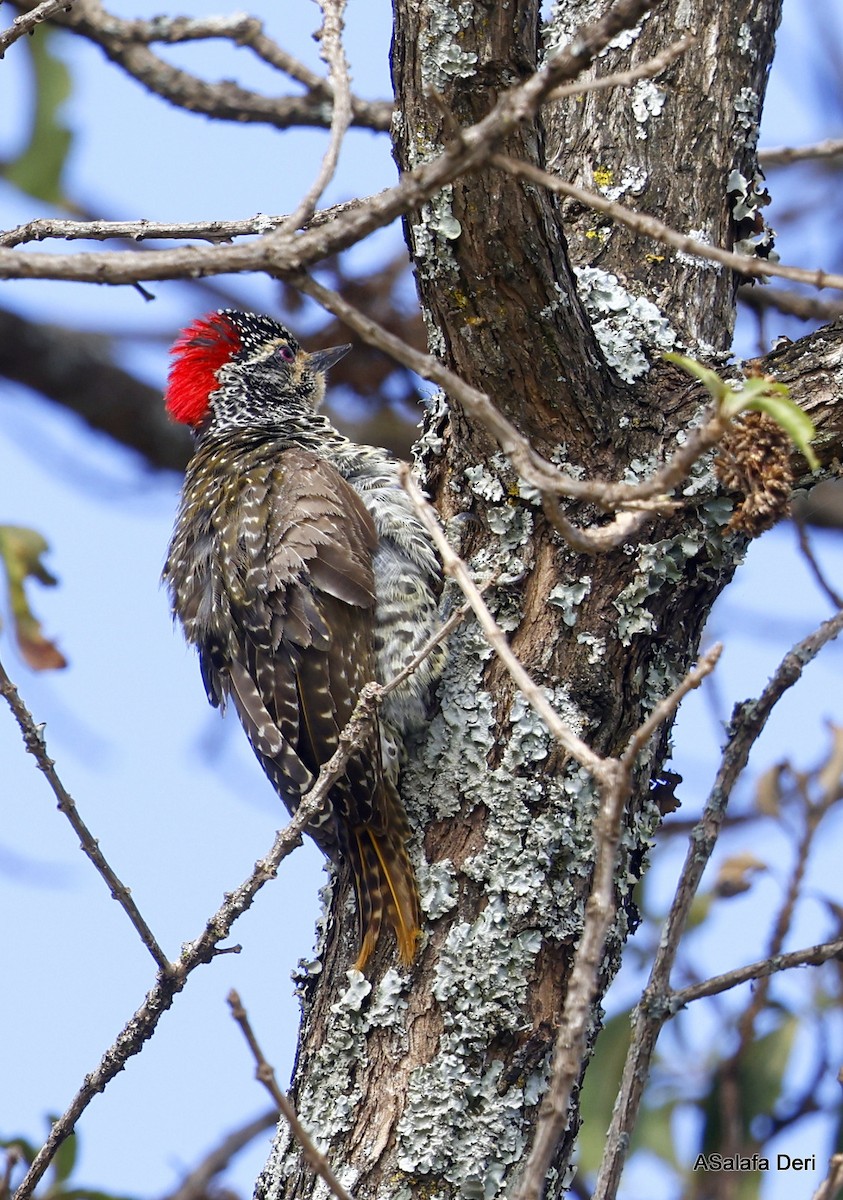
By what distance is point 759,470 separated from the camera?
79.0 inches

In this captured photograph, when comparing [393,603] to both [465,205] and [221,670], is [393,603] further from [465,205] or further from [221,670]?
[465,205]

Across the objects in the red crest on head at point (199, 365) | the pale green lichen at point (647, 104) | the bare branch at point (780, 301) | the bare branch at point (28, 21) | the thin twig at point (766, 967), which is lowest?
the thin twig at point (766, 967)

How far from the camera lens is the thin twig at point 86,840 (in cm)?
213

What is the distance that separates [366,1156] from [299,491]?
169 cm

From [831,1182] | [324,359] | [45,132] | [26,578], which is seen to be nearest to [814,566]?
[831,1182]

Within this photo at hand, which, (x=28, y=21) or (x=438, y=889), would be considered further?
(x=438, y=889)

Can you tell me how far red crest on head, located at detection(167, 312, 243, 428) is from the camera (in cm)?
445

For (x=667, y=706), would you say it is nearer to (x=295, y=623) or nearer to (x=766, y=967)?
(x=766, y=967)

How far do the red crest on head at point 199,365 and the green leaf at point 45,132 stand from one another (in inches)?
26.8

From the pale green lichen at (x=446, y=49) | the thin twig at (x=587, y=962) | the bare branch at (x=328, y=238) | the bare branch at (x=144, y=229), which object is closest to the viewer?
the thin twig at (x=587, y=962)

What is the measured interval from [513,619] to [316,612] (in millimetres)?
707

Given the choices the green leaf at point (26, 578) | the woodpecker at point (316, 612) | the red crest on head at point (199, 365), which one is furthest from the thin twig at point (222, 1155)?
the red crest on head at point (199, 365)

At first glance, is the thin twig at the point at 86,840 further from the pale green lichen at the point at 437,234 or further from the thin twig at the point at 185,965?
the pale green lichen at the point at 437,234

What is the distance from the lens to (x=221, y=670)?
3.51 meters
